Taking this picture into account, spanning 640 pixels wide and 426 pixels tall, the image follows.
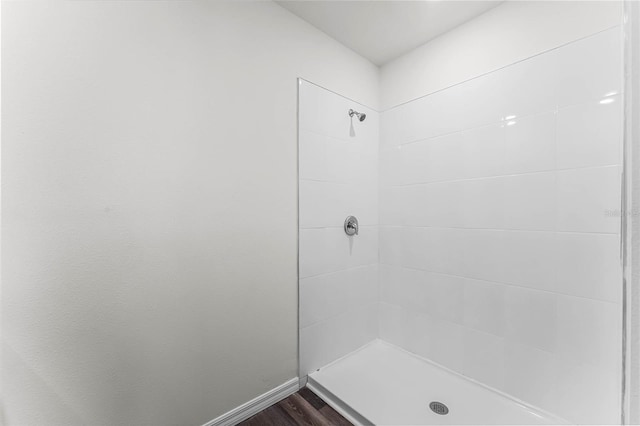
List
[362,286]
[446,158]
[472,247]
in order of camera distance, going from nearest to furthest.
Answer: [472,247] → [446,158] → [362,286]

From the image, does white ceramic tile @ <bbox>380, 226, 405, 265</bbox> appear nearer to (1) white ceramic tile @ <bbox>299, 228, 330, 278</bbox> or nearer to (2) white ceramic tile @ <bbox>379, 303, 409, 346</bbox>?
(2) white ceramic tile @ <bbox>379, 303, 409, 346</bbox>

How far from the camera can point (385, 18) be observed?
5.00 ft

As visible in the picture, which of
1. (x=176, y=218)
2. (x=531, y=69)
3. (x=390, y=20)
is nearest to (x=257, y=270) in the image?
(x=176, y=218)

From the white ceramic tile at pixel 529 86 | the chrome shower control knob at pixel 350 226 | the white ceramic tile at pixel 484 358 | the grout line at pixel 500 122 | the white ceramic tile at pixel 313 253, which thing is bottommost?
the white ceramic tile at pixel 484 358

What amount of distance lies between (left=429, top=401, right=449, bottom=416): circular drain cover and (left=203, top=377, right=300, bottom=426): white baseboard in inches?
28.9

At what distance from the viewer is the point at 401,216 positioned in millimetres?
1881

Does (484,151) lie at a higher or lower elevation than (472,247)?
higher

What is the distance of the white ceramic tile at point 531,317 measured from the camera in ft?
4.18

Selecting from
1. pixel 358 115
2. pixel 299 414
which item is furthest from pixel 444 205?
pixel 299 414

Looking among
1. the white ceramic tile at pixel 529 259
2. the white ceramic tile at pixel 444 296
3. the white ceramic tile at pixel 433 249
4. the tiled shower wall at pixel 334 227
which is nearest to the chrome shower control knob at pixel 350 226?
the tiled shower wall at pixel 334 227

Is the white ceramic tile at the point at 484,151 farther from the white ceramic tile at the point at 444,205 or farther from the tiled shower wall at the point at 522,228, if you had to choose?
the white ceramic tile at the point at 444,205

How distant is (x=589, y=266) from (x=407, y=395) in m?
1.09

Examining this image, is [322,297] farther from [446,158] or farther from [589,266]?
[589,266]

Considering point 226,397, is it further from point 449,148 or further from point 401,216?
point 449,148
